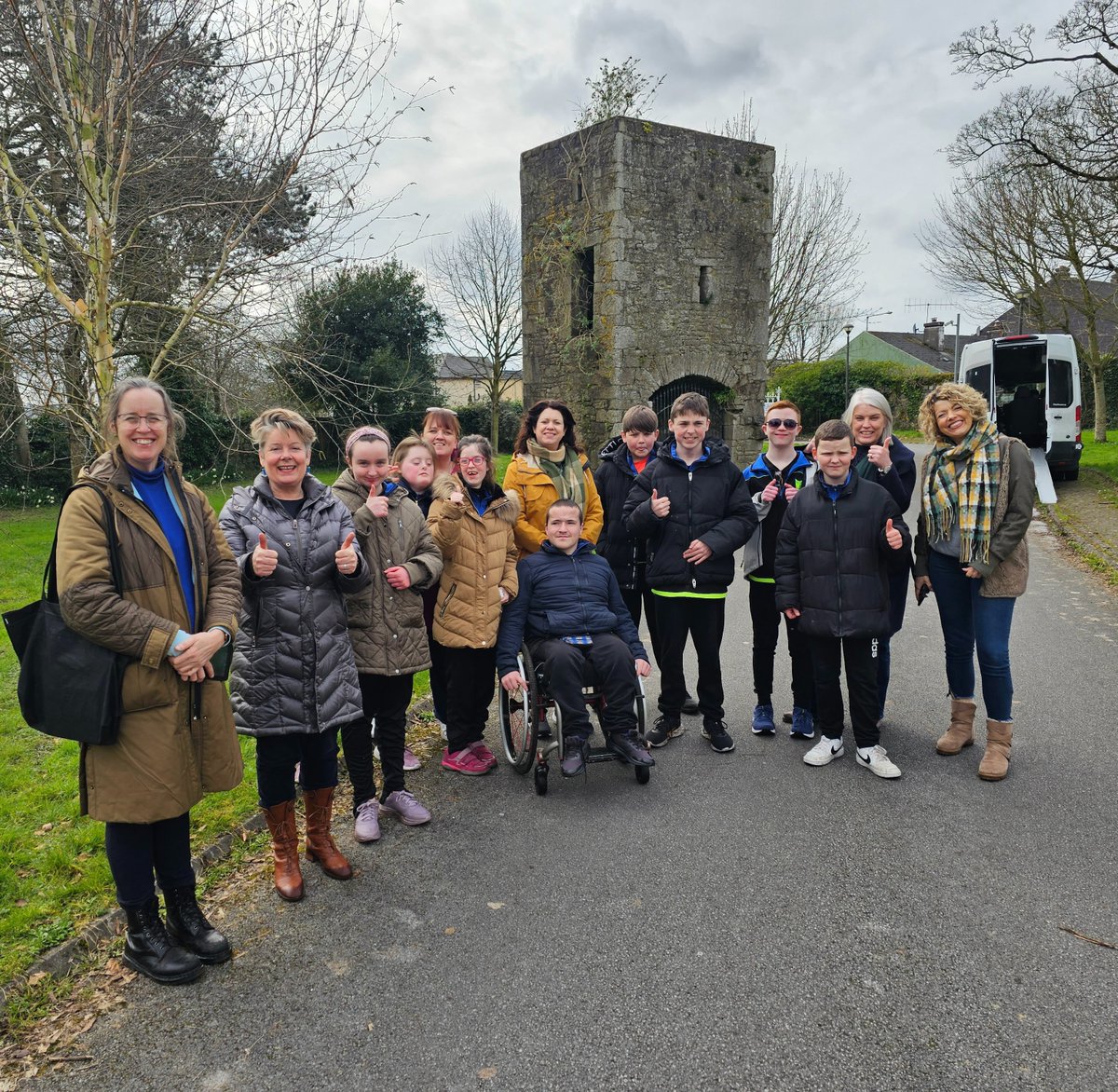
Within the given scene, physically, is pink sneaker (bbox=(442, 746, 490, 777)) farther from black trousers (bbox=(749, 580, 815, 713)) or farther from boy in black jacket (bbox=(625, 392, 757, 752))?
black trousers (bbox=(749, 580, 815, 713))

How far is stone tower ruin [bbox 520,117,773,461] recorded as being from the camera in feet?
46.1

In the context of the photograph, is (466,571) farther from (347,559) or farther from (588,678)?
(347,559)

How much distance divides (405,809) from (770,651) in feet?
7.67

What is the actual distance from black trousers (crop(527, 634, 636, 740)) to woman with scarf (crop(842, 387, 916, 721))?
1.46 meters

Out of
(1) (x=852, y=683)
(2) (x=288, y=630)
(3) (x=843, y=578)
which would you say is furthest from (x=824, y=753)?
(2) (x=288, y=630)

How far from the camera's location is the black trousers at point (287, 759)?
134 inches

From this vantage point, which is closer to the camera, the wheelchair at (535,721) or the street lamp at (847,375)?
the wheelchair at (535,721)

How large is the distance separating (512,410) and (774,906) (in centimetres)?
2667

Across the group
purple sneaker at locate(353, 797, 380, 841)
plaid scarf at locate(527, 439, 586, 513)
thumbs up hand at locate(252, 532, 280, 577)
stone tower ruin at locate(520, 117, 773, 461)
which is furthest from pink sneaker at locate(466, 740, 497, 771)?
stone tower ruin at locate(520, 117, 773, 461)

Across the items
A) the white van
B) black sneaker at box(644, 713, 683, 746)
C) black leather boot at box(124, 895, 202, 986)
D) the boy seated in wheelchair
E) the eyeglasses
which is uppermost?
the white van

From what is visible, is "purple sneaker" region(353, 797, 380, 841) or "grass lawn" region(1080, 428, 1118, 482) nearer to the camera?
"purple sneaker" region(353, 797, 380, 841)

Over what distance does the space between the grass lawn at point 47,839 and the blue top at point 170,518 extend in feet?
4.13

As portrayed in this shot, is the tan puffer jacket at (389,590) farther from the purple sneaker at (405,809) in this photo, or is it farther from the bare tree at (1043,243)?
the bare tree at (1043,243)

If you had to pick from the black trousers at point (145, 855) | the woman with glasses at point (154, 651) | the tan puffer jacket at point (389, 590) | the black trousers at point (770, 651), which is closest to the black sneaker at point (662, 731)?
the black trousers at point (770, 651)
